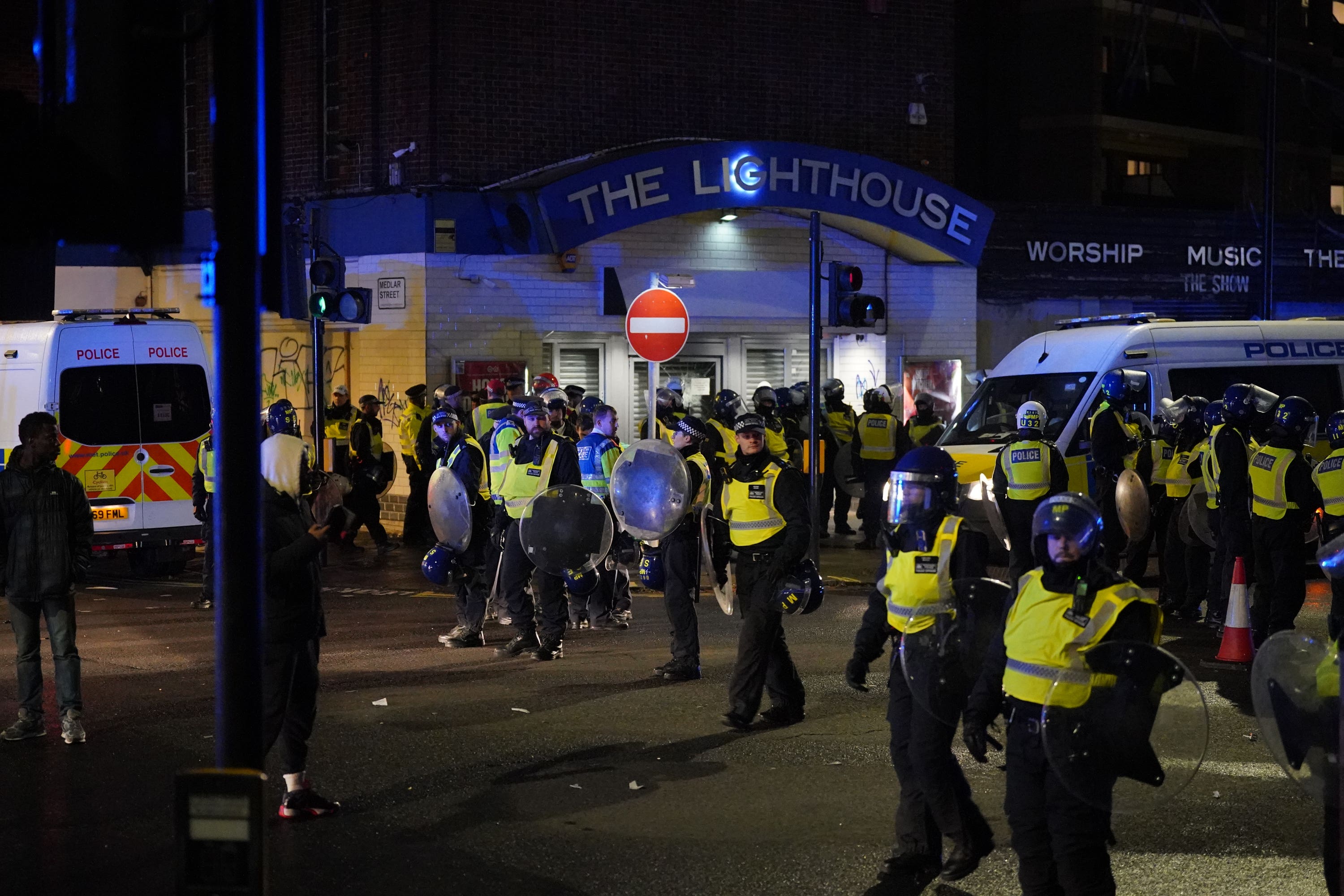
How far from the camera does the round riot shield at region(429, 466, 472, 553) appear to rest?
10.7 m

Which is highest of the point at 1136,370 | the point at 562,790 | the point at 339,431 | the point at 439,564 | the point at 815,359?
the point at 815,359

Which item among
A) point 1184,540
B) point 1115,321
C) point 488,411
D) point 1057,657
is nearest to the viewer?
point 1057,657

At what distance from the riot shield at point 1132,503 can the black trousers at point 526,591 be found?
4.60m

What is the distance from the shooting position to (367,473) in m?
17.5

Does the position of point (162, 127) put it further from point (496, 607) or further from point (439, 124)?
point (439, 124)

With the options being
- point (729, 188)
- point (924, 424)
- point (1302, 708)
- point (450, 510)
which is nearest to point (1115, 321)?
point (924, 424)

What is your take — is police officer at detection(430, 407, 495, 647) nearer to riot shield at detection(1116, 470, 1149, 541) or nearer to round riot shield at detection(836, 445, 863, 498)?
riot shield at detection(1116, 470, 1149, 541)

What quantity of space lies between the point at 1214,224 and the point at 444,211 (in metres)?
13.4

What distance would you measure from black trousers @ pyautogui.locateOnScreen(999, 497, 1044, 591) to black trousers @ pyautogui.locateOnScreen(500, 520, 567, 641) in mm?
3371

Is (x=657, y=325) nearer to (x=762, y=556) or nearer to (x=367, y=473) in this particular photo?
(x=367, y=473)

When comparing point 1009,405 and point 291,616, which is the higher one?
point 1009,405

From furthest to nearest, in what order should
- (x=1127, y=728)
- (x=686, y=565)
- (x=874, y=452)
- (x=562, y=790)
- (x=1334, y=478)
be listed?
(x=874, y=452)
(x=1334, y=478)
(x=686, y=565)
(x=562, y=790)
(x=1127, y=728)

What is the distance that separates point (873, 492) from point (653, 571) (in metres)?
7.71

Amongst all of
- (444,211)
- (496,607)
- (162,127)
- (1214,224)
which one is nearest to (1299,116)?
(1214,224)
